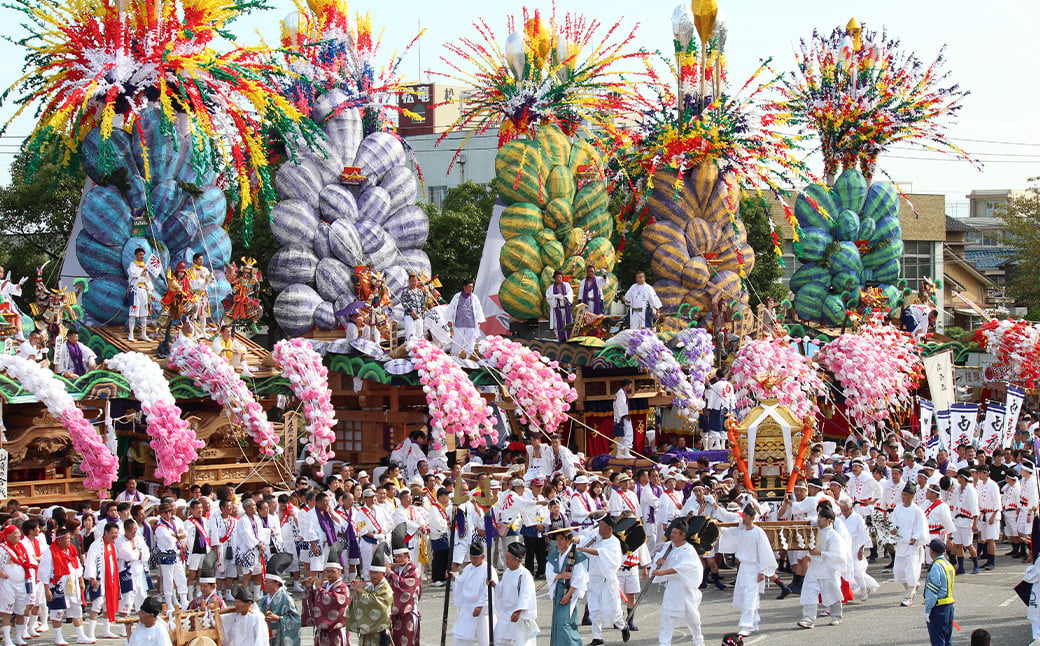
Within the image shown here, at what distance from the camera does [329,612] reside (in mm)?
12086

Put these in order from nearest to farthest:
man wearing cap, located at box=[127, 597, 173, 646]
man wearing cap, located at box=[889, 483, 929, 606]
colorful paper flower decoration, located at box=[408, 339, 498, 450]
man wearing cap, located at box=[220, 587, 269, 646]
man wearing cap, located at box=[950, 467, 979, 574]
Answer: man wearing cap, located at box=[127, 597, 173, 646], man wearing cap, located at box=[220, 587, 269, 646], man wearing cap, located at box=[889, 483, 929, 606], man wearing cap, located at box=[950, 467, 979, 574], colorful paper flower decoration, located at box=[408, 339, 498, 450]

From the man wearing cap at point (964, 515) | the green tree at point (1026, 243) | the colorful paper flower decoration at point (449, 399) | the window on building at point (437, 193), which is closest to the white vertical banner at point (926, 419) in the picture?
the man wearing cap at point (964, 515)

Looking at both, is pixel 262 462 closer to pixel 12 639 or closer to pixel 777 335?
pixel 12 639

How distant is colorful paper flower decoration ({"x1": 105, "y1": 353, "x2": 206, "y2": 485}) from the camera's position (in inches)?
798

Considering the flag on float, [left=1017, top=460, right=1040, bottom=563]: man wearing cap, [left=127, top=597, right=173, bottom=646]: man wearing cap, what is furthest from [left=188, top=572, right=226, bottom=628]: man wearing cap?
the flag on float

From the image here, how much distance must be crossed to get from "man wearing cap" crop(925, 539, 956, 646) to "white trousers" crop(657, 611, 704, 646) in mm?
2205

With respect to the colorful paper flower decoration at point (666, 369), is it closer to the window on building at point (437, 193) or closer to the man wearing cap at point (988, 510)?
the man wearing cap at point (988, 510)

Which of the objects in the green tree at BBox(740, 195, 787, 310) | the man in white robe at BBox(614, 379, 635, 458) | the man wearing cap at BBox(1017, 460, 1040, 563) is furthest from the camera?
the green tree at BBox(740, 195, 787, 310)

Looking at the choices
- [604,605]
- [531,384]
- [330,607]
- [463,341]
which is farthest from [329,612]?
[463,341]

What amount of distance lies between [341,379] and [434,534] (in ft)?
26.1

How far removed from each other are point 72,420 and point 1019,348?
64.3 ft

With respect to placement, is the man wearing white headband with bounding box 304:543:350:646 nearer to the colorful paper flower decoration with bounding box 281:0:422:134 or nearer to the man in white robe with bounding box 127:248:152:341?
the man in white robe with bounding box 127:248:152:341

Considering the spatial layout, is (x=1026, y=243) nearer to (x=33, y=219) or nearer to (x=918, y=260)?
(x=918, y=260)

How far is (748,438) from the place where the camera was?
19531 millimetres
